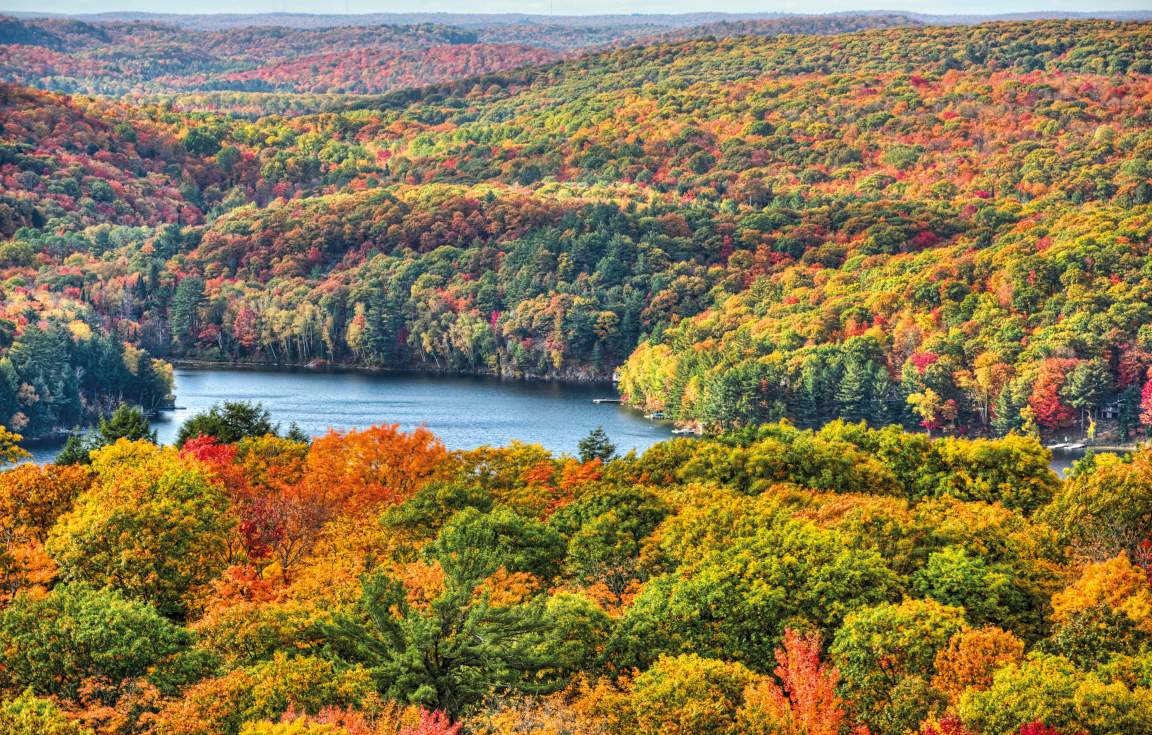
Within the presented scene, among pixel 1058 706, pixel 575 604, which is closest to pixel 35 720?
pixel 575 604

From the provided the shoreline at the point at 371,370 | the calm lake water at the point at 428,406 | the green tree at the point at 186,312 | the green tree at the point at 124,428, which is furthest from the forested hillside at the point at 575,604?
the green tree at the point at 186,312

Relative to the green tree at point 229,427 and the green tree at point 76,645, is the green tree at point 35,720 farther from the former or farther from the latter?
the green tree at point 229,427

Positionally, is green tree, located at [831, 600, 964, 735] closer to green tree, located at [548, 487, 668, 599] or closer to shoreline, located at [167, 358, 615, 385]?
green tree, located at [548, 487, 668, 599]

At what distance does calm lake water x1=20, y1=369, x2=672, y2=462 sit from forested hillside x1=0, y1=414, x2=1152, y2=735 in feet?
179

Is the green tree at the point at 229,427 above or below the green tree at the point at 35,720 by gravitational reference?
below

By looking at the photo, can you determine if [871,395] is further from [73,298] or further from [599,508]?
[73,298]

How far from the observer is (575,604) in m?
43.2

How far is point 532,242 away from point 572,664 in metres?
157

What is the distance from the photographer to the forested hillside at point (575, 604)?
121 ft

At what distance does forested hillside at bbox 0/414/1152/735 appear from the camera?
121ft

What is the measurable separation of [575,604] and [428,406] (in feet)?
308

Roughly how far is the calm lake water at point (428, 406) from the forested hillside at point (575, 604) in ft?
179

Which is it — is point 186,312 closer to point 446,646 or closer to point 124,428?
point 124,428

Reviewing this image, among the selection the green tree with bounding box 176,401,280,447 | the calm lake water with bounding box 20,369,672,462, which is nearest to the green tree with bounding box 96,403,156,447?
the green tree with bounding box 176,401,280,447
